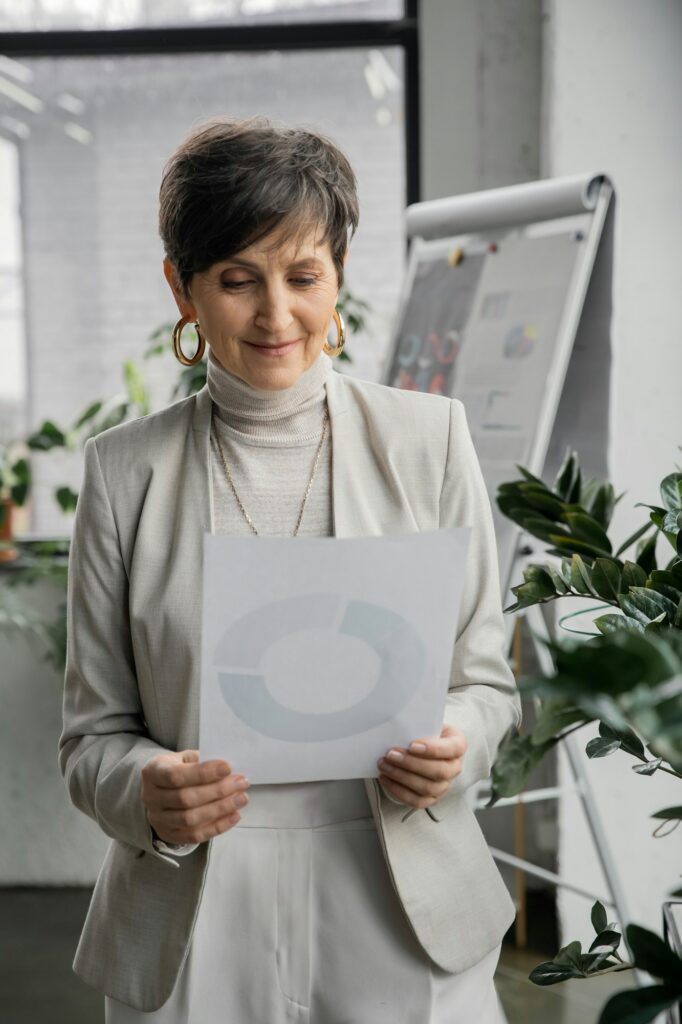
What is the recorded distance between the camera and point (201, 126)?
1.07 meters

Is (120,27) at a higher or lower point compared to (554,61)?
higher

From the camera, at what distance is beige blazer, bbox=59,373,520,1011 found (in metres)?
1.04

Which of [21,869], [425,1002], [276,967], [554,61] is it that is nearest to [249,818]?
[276,967]

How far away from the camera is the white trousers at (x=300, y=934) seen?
1.03m

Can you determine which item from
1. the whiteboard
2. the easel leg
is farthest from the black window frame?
the easel leg

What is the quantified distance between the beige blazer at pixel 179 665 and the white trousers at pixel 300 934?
29mm

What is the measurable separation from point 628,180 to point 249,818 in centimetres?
218

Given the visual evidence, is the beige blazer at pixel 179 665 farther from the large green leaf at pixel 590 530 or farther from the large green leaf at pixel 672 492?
the large green leaf at pixel 672 492

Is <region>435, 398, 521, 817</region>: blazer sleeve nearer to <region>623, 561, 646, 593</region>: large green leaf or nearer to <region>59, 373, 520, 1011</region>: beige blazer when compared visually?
<region>59, 373, 520, 1011</region>: beige blazer

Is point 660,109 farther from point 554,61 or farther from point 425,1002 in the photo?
point 425,1002

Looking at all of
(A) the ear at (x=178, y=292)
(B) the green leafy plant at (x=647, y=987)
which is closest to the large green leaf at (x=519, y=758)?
(B) the green leafy plant at (x=647, y=987)

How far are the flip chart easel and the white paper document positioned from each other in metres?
1.17

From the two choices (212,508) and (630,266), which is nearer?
(212,508)

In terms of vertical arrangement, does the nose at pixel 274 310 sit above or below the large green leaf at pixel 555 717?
above
